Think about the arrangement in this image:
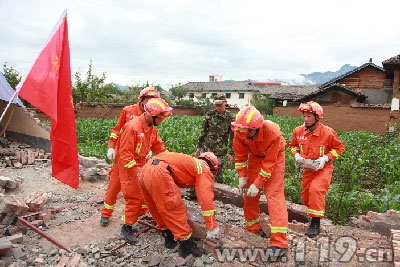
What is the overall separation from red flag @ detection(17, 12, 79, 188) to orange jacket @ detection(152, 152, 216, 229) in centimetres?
182

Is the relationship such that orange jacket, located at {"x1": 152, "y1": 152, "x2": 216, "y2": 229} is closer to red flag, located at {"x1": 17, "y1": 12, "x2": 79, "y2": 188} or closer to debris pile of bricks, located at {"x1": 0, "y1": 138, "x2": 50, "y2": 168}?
red flag, located at {"x1": 17, "y1": 12, "x2": 79, "y2": 188}

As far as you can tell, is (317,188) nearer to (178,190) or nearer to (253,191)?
(253,191)

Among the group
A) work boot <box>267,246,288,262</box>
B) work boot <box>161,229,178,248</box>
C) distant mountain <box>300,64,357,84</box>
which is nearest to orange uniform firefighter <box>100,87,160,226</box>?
work boot <box>161,229,178,248</box>

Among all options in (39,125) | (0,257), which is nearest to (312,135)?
(0,257)

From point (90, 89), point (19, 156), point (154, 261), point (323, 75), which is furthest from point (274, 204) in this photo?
point (323, 75)

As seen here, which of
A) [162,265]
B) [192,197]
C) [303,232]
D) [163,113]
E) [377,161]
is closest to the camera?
[162,265]

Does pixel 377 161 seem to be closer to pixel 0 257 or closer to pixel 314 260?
pixel 314 260

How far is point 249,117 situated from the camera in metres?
3.57

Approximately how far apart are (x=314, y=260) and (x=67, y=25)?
4388 millimetres

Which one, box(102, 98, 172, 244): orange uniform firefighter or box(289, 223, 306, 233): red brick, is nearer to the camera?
box(102, 98, 172, 244): orange uniform firefighter

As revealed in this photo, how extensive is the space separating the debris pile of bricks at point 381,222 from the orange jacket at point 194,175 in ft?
8.13

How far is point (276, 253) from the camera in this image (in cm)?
351

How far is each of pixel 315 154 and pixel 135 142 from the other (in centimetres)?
249

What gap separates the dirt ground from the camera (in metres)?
3.48
